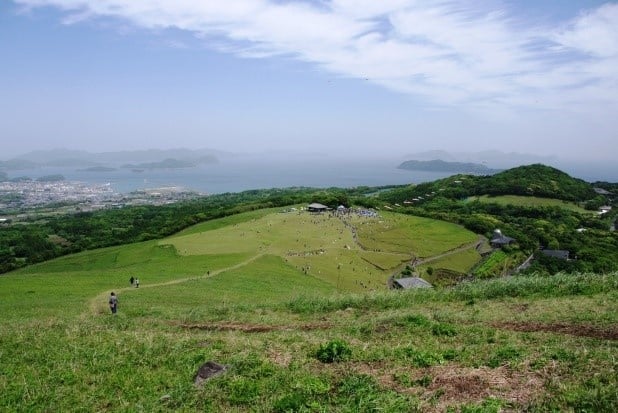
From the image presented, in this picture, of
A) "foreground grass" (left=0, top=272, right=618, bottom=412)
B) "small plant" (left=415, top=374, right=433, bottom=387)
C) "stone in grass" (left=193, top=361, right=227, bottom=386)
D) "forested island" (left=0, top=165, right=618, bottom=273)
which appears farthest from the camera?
"forested island" (left=0, top=165, right=618, bottom=273)

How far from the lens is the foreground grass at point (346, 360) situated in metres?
7.96

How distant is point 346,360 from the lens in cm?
1006

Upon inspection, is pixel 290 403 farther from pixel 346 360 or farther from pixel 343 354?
pixel 343 354

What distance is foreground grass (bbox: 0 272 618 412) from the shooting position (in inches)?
313

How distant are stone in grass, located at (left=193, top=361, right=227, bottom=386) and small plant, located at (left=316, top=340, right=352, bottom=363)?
91.0 inches

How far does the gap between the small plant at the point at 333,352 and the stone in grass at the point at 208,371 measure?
2311mm

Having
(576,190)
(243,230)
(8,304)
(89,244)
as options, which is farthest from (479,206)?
(8,304)

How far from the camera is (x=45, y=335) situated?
13742 mm

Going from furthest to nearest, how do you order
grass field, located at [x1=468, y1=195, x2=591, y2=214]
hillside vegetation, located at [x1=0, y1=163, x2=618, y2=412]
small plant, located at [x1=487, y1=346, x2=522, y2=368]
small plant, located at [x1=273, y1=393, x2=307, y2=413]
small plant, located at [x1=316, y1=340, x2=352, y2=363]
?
grass field, located at [x1=468, y1=195, x2=591, y2=214]
small plant, located at [x1=316, y1=340, x2=352, y2=363]
small plant, located at [x1=487, y1=346, x2=522, y2=368]
hillside vegetation, located at [x1=0, y1=163, x2=618, y2=412]
small plant, located at [x1=273, y1=393, x2=307, y2=413]

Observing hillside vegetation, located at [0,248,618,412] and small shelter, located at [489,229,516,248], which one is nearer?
hillside vegetation, located at [0,248,618,412]

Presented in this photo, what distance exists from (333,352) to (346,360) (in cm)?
37

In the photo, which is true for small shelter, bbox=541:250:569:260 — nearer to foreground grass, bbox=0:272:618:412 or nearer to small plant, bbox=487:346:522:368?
foreground grass, bbox=0:272:618:412

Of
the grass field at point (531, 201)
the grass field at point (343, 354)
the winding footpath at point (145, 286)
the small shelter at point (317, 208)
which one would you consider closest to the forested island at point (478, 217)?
the grass field at point (531, 201)

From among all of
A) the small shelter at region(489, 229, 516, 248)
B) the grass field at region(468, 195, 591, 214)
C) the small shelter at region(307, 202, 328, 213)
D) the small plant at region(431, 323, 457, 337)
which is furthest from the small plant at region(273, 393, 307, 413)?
the grass field at region(468, 195, 591, 214)
